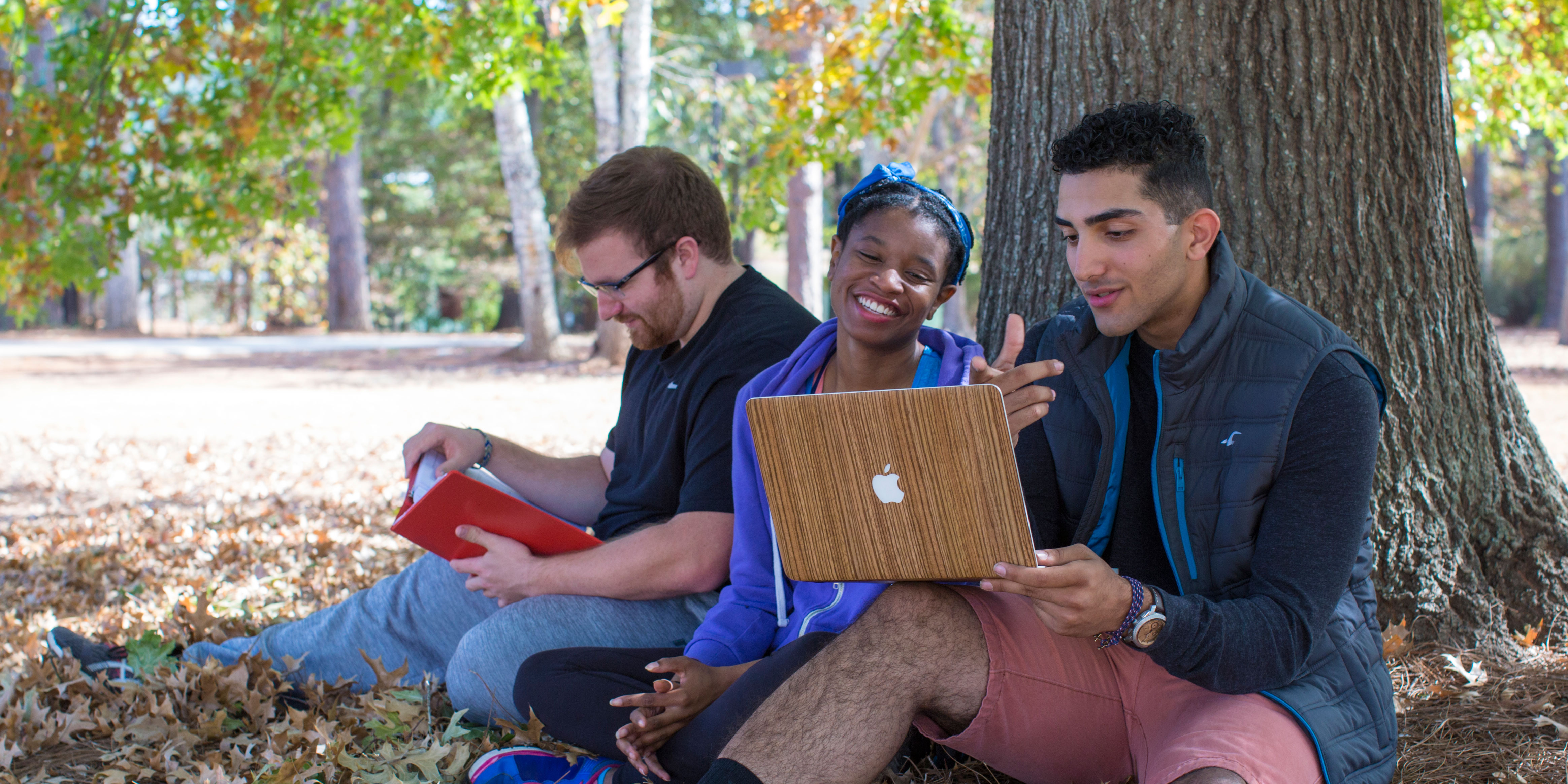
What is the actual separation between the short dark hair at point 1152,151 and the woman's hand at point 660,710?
1360 millimetres

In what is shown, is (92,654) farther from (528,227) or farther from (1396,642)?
(528,227)

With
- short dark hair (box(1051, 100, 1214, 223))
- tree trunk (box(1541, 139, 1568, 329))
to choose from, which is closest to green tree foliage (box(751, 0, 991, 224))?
short dark hair (box(1051, 100, 1214, 223))

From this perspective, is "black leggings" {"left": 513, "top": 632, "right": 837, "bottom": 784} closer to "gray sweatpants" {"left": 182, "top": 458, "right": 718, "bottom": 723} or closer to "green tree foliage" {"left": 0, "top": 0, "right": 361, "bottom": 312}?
"gray sweatpants" {"left": 182, "top": 458, "right": 718, "bottom": 723}

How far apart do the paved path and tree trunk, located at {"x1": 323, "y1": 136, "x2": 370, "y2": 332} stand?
929mm

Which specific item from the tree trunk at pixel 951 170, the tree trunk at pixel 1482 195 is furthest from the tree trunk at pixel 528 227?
the tree trunk at pixel 1482 195

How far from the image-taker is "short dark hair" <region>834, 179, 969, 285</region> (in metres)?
2.81

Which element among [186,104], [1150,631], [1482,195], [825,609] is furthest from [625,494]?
[1482,195]

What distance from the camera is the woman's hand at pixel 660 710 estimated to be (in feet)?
7.93

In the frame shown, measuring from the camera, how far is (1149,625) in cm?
203

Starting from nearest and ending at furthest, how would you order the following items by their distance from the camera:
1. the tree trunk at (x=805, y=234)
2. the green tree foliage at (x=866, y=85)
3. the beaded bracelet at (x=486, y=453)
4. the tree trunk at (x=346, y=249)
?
the beaded bracelet at (x=486, y=453)
the green tree foliage at (x=866, y=85)
the tree trunk at (x=805, y=234)
the tree trunk at (x=346, y=249)

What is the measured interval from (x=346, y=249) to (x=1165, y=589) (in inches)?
924

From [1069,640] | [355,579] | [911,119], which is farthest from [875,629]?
[911,119]

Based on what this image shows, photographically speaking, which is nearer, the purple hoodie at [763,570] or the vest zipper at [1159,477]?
the vest zipper at [1159,477]

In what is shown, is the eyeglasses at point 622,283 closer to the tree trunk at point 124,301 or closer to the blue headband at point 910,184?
the blue headband at point 910,184
